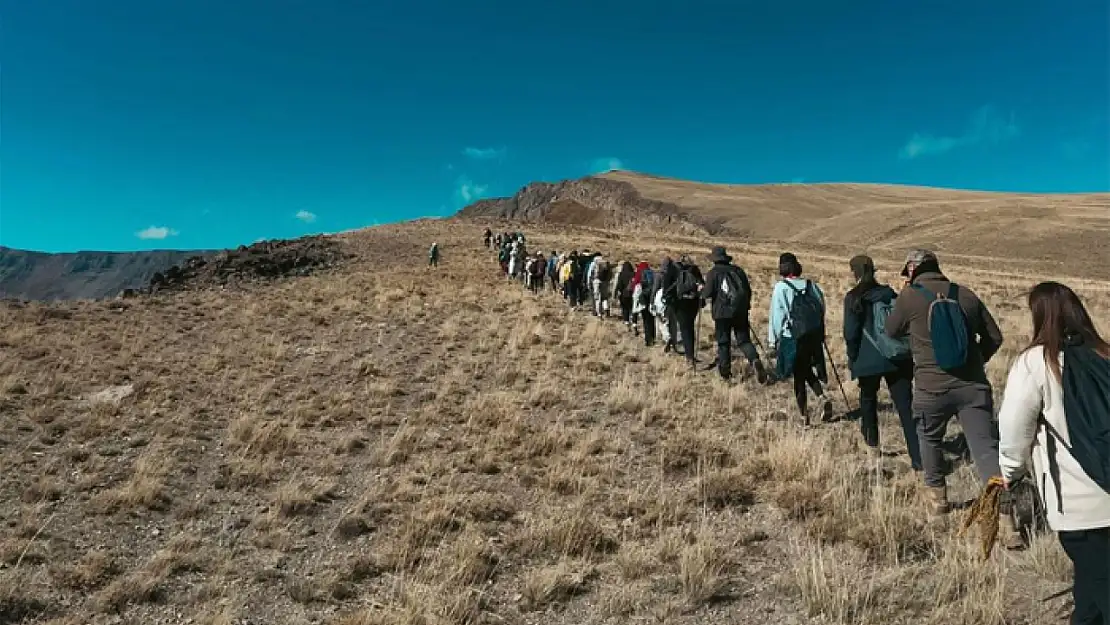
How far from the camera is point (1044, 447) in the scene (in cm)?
288

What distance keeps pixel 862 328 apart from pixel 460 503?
4075 mm

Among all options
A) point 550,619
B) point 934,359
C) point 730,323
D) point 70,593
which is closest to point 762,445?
point 934,359

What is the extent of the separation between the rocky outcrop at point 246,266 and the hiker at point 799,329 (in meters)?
25.5

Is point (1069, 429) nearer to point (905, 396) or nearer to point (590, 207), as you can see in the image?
point (905, 396)

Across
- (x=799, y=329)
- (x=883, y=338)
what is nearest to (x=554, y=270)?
(x=799, y=329)

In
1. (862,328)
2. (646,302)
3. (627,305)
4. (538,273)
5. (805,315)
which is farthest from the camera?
(538,273)

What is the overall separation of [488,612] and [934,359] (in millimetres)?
3683

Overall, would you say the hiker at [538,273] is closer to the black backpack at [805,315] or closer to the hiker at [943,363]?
the black backpack at [805,315]

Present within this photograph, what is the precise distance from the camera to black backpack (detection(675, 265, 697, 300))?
33.9 ft

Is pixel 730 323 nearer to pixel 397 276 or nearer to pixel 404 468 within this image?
pixel 404 468

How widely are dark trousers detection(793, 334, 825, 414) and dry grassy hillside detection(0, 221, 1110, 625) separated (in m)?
0.39

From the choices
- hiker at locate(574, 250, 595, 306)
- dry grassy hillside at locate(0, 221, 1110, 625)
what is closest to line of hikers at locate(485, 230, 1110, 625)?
dry grassy hillside at locate(0, 221, 1110, 625)

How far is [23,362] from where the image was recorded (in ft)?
38.8

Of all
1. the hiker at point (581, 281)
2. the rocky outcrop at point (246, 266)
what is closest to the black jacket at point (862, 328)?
the hiker at point (581, 281)
